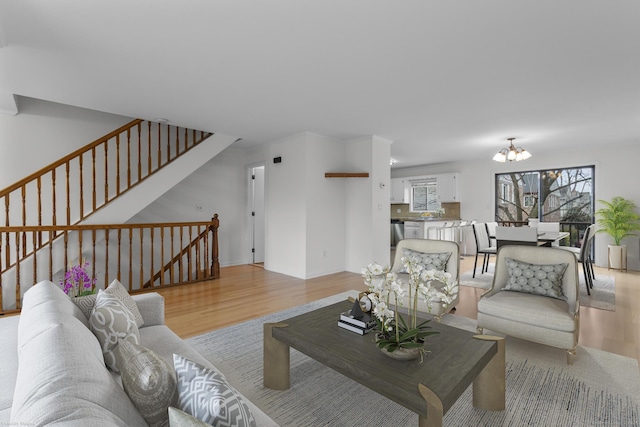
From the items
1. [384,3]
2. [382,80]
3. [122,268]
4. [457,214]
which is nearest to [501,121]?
[382,80]

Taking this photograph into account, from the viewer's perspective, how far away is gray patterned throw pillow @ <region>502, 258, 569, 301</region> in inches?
106

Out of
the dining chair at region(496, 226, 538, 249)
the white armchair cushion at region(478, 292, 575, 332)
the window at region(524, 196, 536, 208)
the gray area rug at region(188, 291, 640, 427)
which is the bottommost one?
the gray area rug at region(188, 291, 640, 427)

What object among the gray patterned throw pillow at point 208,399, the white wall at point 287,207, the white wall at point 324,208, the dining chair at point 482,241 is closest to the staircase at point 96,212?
the white wall at point 287,207

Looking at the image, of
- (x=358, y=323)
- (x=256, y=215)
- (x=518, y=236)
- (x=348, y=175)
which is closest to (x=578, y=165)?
(x=518, y=236)

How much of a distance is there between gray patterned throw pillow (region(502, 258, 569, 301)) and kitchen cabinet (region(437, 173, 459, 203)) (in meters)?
5.45

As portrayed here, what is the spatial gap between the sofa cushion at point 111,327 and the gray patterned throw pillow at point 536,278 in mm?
2987

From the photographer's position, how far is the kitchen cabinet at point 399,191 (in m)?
8.97

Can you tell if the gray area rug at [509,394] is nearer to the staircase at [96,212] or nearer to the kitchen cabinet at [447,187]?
the staircase at [96,212]

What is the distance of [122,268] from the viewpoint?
5324mm

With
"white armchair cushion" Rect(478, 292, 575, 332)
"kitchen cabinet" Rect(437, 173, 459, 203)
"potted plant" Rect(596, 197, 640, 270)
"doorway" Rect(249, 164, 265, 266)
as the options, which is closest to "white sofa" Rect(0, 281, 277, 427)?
"white armchair cushion" Rect(478, 292, 575, 332)

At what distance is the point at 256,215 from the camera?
22.5 ft

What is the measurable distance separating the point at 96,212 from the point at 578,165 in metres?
8.51

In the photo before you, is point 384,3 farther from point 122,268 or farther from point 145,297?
point 122,268

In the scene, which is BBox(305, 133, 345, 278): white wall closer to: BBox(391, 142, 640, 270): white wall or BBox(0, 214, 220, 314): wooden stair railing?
BBox(0, 214, 220, 314): wooden stair railing
